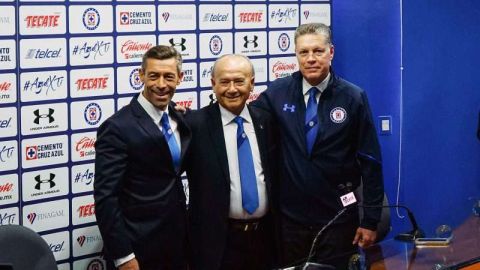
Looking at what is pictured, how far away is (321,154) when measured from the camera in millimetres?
4480

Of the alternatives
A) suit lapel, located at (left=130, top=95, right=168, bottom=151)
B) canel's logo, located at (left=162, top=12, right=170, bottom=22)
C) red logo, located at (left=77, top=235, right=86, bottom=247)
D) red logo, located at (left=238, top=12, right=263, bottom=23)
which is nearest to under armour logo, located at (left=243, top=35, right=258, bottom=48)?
red logo, located at (left=238, top=12, right=263, bottom=23)

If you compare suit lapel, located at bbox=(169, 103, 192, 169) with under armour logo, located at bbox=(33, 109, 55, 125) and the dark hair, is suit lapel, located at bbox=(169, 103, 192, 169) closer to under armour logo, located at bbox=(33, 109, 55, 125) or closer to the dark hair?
the dark hair

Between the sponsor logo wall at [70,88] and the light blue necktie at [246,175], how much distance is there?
0.93 meters

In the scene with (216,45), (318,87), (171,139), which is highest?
(216,45)

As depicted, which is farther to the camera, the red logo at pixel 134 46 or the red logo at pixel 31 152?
the red logo at pixel 134 46

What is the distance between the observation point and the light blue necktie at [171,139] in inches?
170

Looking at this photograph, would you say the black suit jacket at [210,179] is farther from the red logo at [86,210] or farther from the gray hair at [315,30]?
the red logo at [86,210]

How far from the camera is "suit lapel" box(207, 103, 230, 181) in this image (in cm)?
429

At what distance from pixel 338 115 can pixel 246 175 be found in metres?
0.57

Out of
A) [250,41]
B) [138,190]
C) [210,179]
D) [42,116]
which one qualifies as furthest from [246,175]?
[250,41]

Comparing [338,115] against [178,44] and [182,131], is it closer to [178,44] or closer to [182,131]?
[182,131]

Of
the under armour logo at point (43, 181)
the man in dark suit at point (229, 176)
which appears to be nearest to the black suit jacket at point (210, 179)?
the man in dark suit at point (229, 176)

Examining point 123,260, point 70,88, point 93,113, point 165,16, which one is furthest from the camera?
point 165,16

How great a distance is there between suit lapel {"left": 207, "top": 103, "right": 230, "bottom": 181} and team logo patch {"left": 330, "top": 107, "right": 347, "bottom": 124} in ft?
1.90
